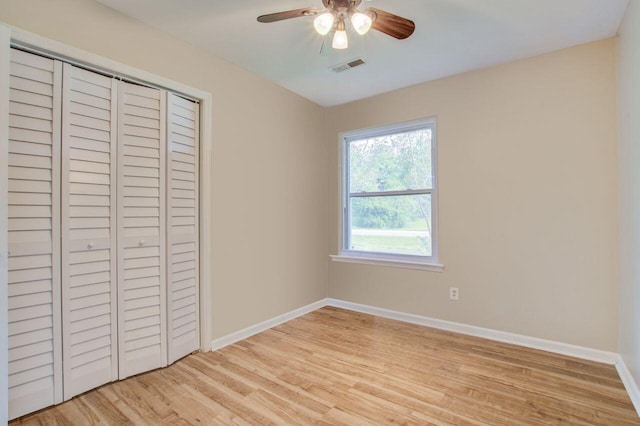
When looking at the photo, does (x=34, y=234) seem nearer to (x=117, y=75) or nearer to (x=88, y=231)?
(x=88, y=231)

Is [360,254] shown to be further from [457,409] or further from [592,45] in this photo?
[592,45]

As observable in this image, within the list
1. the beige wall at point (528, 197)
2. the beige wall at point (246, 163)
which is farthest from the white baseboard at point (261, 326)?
the beige wall at point (528, 197)

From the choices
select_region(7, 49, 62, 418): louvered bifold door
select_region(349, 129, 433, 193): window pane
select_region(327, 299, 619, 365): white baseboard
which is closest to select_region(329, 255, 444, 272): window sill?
select_region(327, 299, 619, 365): white baseboard

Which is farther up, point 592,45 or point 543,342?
point 592,45

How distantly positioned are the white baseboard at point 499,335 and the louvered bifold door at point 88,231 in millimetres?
2464

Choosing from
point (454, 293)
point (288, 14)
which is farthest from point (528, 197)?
point (288, 14)

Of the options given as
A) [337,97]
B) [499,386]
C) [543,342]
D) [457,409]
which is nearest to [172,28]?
[337,97]

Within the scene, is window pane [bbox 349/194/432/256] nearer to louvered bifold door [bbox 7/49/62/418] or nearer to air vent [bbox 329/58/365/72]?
air vent [bbox 329/58/365/72]

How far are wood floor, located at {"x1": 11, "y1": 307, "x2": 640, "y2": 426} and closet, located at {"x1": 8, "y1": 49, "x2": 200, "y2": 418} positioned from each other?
0.69 ft

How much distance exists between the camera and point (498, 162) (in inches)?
110

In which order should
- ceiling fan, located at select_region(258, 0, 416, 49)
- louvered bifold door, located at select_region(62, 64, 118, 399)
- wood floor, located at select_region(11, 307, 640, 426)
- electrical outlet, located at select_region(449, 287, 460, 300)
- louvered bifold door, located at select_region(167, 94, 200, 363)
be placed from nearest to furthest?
ceiling fan, located at select_region(258, 0, 416, 49) < wood floor, located at select_region(11, 307, 640, 426) < louvered bifold door, located at select_region(62, 64, 118, 399) < louvered bifold door, located at select_region(167, 94, 200, 363) < electrical outlet, located at select_region(449, 287, 460, 300)

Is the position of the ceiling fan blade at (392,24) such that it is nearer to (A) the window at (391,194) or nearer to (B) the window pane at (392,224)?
(A) the window at (391,194)

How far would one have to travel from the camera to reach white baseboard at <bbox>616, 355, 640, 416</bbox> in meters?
1.84

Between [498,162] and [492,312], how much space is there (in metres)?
1.34
